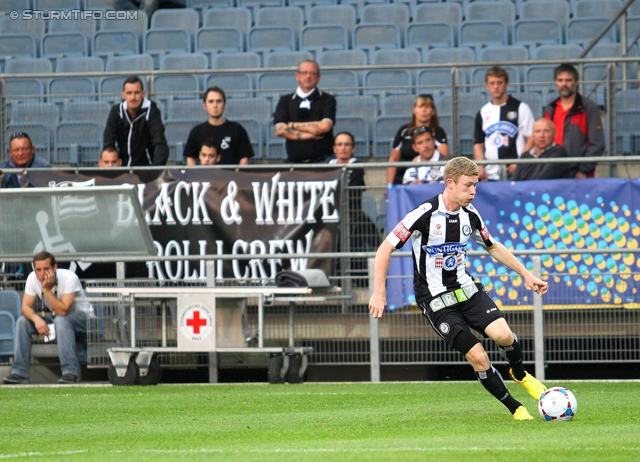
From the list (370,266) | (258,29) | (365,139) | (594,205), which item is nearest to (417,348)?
(370,266)

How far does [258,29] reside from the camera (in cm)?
1800

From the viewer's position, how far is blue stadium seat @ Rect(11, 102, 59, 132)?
47.3 feet

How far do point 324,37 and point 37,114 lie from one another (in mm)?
5392

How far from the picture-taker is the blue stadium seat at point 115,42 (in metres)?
18.3

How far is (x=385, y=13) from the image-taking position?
18.4 metres

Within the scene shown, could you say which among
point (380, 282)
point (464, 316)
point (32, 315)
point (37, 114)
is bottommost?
point (32, 315)

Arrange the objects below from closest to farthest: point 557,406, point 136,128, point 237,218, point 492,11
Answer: point 557,406, point 237,218, point 136,128, point 492,11

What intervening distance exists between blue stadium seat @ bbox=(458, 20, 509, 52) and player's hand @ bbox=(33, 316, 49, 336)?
29.1ft

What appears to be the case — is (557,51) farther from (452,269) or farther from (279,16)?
(452,269)

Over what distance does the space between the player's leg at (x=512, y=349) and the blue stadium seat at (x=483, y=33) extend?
34.5 ft

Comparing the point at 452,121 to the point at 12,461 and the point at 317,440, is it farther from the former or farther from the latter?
the point at 12,461

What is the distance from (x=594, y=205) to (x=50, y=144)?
7.52m

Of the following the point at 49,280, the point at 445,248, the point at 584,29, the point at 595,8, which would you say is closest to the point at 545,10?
the point at 595,8

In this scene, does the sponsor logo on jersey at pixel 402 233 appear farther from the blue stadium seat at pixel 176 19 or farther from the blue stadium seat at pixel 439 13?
the blue stadium seat at pixel 176 19
